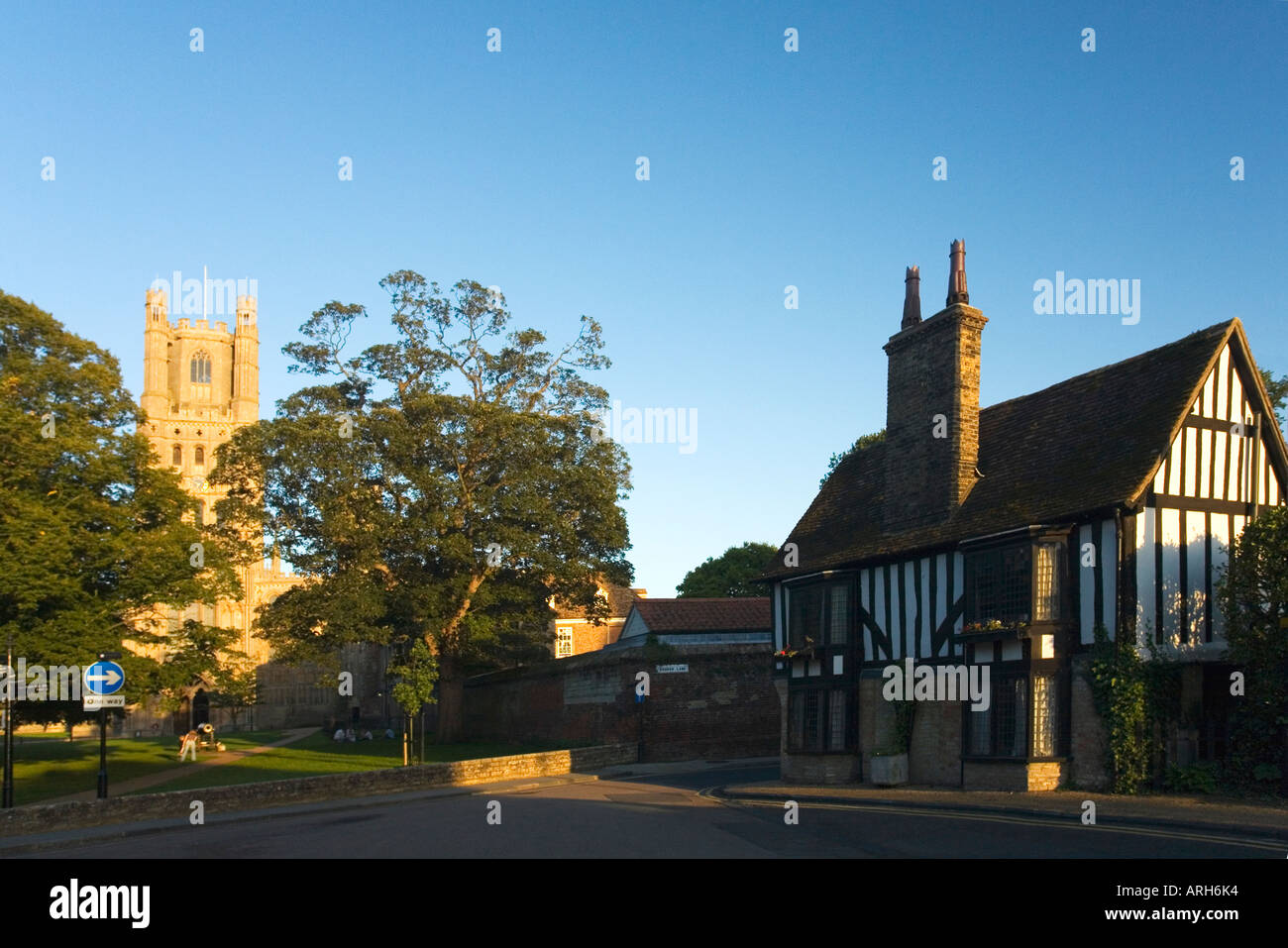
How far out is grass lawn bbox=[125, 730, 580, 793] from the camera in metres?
30.9

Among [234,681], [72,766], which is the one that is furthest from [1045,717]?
[72,766]

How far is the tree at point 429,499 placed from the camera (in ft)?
134

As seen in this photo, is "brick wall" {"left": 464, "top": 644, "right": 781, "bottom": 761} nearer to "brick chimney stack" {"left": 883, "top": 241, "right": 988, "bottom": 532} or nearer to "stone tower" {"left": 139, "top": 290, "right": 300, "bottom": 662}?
"brick chimney stack" {"left": 883, "top": 241, "right": 988, "bottom": 532}

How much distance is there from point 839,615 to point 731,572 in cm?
4273

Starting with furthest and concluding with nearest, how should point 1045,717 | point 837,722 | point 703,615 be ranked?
point 703,615 < point 837,722 < point 1045,717

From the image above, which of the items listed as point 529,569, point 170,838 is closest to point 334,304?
point 529,569

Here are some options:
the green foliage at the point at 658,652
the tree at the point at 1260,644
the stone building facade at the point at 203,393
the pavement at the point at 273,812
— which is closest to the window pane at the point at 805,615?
the pavement at the point at 273,812

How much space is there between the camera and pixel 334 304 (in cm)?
4581

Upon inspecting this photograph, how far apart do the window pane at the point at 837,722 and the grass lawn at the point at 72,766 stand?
18391mm

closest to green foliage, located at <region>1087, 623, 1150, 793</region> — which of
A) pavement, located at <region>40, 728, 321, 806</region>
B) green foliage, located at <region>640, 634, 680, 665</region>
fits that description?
green foliage, located at <region>640, 634, 680, 665</region>

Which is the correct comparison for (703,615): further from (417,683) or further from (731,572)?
(731,572)

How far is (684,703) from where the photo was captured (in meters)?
38.5

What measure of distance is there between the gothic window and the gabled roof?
9189cm

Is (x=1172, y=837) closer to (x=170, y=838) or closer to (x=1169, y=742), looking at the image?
(x=1169, y=742)
